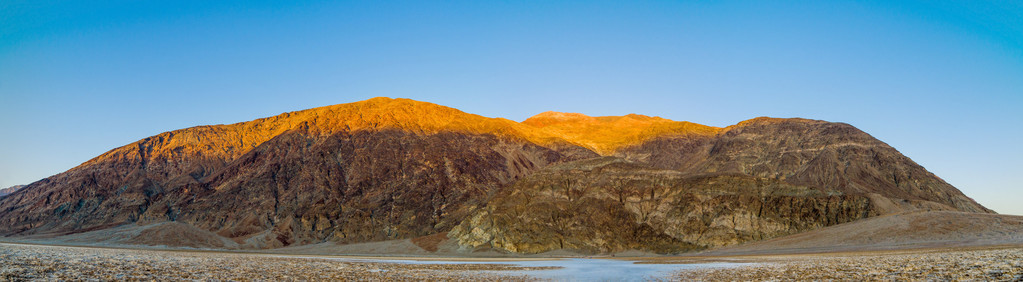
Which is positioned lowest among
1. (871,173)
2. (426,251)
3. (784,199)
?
(426,251)

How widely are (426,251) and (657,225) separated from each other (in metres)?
52.2

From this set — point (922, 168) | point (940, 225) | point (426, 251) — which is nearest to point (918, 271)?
point (940, 225)

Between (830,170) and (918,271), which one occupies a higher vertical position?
(830,170)

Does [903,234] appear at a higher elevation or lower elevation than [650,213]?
lower

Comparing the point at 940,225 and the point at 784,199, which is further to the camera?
the point at 784,199

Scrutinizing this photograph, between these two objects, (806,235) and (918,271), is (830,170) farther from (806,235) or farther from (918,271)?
(918,271)

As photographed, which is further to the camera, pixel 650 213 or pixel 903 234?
pixel 650 213

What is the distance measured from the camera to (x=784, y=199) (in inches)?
5236

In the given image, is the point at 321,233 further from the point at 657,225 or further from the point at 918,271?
the point at 918,271

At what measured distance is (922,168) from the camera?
19850cm

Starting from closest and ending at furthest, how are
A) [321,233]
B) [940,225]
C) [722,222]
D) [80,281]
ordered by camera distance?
[80,281] → [940,225] → [722,222] → [321,233]

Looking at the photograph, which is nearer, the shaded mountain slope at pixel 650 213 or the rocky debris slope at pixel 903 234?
the rocky debris slope at pixel 903 234

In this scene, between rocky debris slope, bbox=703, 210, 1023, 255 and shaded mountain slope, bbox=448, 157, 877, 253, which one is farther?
shaded mountain slope, bbox=448, 157, 877, 253

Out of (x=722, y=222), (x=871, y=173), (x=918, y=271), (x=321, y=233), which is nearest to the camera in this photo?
(x=918, y=271)
